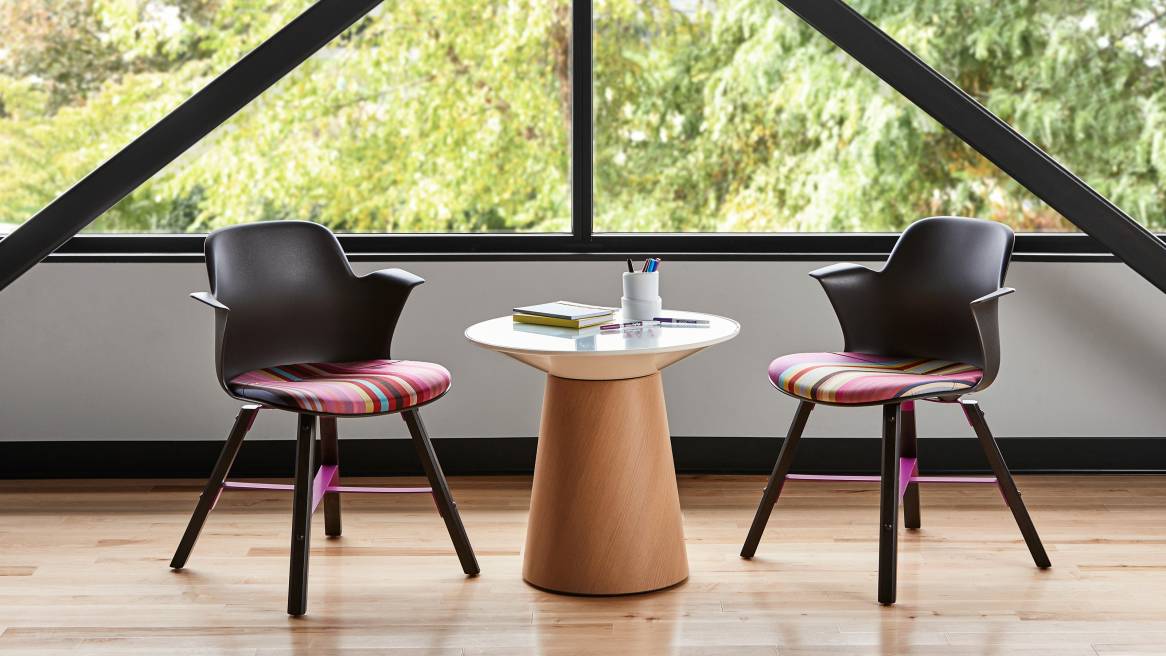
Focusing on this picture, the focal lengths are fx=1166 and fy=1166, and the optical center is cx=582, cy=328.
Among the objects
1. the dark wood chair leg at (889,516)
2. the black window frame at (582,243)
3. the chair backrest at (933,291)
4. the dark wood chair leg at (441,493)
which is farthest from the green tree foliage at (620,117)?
the dark wood chair leg at (889,516)

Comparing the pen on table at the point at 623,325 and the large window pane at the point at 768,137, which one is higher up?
the large window pane at the point at 768,137

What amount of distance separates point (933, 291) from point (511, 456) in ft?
4.85

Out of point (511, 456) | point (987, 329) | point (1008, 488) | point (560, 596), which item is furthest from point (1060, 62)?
point (560, 596)

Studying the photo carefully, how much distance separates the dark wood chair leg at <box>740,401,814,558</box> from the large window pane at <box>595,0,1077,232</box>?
122cm

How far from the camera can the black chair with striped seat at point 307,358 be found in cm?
272

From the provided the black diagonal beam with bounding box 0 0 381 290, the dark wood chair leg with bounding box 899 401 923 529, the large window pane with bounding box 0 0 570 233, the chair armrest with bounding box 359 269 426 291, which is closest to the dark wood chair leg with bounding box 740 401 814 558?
the dark wood chair leg with bounding box 899 401 923 529

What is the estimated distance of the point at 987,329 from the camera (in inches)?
113

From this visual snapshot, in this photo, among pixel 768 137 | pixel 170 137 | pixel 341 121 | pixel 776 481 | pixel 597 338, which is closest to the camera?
pixel 597 338

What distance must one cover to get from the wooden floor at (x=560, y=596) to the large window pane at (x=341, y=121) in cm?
109

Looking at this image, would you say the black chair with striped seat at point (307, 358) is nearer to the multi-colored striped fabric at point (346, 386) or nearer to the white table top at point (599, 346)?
the multi-colored striped fabric at point (346, 386)

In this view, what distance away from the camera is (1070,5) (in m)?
4.27

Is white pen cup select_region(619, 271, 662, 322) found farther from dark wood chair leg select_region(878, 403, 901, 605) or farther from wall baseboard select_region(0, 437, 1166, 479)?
wall baseboard select_region(0, 437, 1166, 479)

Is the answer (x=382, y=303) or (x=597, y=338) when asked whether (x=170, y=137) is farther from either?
(x=597, y=338)

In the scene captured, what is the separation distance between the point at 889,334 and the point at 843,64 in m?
1.41
